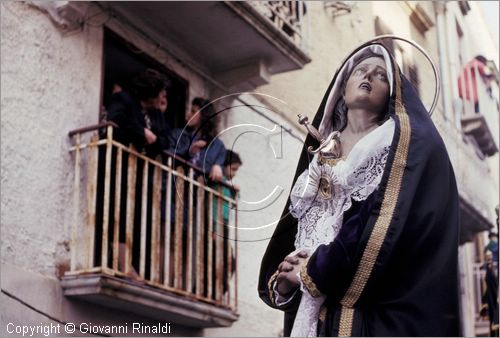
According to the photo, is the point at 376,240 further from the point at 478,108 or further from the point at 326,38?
the point at 478,108

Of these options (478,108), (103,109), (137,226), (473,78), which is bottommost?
(137,226)

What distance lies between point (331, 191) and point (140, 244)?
405 cm

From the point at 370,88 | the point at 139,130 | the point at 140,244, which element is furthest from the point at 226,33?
the point at 370,88

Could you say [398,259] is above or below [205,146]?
below

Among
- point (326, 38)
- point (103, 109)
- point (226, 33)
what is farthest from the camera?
point (326, 38)

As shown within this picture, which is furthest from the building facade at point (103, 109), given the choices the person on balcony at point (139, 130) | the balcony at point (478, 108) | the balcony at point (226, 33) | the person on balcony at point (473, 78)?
the person on balcony at point (473, 78)

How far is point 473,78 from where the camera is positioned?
43.4ft

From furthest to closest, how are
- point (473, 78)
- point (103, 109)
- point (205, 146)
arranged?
point (473, 78) → point (103, 109) → point (205, 146)

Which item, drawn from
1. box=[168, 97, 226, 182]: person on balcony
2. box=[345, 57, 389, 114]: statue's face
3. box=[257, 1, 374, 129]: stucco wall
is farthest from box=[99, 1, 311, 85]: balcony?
box=[345, 57, 389, 114]: statue's face

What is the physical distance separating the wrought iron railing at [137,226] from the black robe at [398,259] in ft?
11.0

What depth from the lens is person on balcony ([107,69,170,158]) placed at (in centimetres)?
785

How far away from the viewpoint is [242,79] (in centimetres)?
902

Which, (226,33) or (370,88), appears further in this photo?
(226,33)

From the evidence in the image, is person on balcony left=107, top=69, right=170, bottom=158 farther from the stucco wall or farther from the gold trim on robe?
the gold trim on robe
